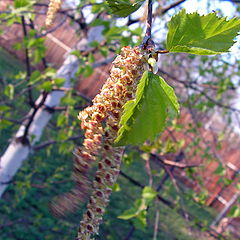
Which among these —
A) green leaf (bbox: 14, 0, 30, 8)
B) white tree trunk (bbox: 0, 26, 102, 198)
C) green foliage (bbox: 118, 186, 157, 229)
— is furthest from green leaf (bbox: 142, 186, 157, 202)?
green leaf (bbox: 14, 0, 30, 8)

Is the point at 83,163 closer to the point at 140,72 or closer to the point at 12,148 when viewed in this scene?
the point at 140,72

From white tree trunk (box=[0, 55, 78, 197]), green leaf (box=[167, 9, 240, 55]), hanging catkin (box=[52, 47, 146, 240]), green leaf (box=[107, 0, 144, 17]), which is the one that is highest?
green leaf (box=[167, 9, 240, 55])

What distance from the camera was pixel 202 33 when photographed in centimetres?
61

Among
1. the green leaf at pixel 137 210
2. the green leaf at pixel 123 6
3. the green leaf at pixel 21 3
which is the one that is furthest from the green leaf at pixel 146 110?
the green leaf at pixel 137 210

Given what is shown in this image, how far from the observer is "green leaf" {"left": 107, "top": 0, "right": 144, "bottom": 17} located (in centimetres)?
62

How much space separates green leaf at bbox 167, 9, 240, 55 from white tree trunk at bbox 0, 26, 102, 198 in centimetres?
199

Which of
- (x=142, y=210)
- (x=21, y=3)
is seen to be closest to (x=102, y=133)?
(x=21, y=3)

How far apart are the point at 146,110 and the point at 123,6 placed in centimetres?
19

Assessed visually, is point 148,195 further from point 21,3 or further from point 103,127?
point 103,127

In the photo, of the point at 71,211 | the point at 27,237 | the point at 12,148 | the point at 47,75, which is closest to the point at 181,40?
the point at 71,211

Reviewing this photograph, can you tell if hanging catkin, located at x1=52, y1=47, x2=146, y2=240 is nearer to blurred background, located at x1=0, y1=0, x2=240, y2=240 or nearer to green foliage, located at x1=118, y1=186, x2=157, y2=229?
blurred background, located at x1=0, y1=0, x2=240, y2=240

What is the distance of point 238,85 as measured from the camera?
3.72 metres

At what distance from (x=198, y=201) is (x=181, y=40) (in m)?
2.52

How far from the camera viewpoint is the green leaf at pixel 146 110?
57 centimetres
